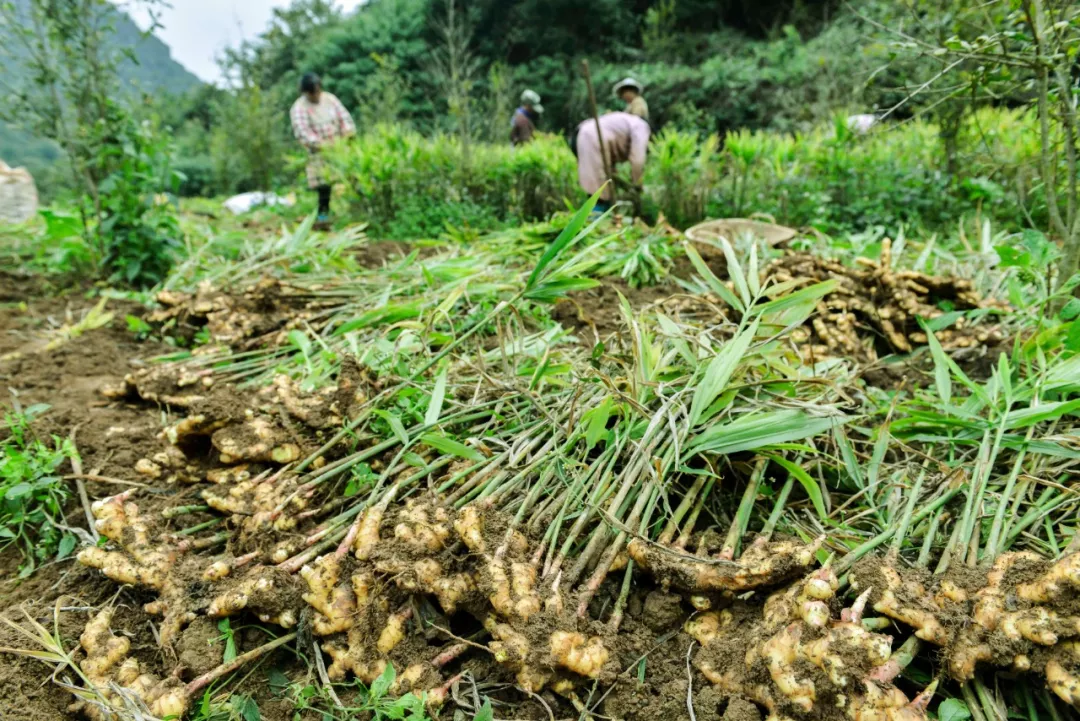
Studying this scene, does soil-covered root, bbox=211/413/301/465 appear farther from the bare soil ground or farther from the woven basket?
the woven basket

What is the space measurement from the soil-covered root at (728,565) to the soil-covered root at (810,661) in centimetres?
4

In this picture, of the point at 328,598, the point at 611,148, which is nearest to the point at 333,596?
the point at 328,598

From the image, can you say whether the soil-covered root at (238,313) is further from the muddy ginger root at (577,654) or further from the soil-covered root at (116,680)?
the muddy ginger root at (577,654)

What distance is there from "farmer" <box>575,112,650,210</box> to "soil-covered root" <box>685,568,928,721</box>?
503 cm

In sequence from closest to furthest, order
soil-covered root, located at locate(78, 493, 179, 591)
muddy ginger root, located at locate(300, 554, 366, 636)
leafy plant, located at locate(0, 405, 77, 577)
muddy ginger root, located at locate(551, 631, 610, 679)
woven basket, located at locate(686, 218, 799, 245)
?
muddy ginger root, located at locate(551, 631, 610, 679), muddy ginger root, located at locate(300, 554, 366, 636), soil-covered root, located at locate(78, 493, 179, 591), leafy plant, located at locate(0, 405, 77, 577), woven basket, located at locate(686, 218, 799, 245)

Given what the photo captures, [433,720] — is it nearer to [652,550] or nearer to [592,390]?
[652,550]

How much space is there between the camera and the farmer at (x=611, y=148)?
5.99 metres

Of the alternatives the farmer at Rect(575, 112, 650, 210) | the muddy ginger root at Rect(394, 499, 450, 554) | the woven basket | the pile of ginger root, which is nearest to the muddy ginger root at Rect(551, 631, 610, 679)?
the pile of ginger root

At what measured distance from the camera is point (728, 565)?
1.34 meters

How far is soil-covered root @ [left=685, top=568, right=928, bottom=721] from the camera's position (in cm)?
109

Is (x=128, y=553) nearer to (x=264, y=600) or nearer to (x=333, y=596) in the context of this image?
(x=264, y=600)

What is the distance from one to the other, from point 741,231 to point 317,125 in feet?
17.7

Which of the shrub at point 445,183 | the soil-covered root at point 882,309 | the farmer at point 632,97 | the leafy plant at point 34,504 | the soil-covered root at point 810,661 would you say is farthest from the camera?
the farmer at point 632,97

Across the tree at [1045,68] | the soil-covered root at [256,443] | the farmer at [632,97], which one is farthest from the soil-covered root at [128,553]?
the farmer at [632,97]
